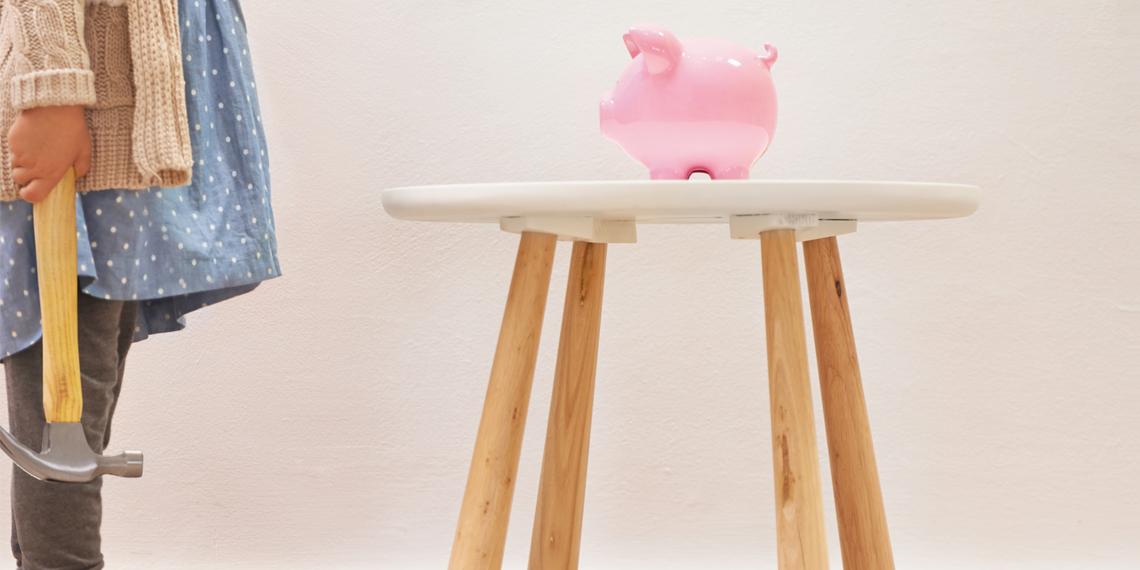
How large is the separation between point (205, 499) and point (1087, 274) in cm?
95

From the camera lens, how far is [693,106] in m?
0.80

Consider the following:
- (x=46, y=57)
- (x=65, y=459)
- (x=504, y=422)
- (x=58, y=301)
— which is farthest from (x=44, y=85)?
(x=504, y=422)

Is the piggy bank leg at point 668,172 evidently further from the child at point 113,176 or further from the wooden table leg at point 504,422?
the child at point 113,176

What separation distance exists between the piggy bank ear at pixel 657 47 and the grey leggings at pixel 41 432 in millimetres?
419

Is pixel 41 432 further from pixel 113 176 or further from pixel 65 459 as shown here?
pixel 113 176

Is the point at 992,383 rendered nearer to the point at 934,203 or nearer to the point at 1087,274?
the point at 1087,274

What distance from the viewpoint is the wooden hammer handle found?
28.4 inches

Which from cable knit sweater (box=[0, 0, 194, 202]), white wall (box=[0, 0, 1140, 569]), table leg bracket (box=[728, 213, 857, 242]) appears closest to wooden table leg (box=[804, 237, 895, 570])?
table leg bracket (box=[728, 213, 857, 242])

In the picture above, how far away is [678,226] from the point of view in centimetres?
119

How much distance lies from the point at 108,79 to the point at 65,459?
0.25 meters

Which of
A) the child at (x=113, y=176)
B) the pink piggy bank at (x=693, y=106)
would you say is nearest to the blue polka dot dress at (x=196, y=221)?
the child at (x=113, y=176)

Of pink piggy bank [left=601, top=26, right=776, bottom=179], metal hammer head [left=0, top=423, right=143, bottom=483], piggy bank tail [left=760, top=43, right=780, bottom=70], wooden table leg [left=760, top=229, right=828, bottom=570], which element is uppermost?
piggy bank tail [left=760, top=43, right=780, bottom=70]

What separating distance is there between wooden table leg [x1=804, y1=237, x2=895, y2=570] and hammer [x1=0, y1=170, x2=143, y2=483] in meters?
0.51

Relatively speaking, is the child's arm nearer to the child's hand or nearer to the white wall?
the child's hand
